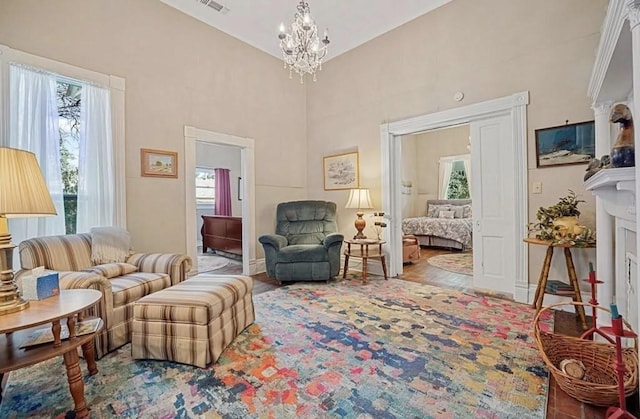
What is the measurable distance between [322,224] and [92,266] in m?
2.93

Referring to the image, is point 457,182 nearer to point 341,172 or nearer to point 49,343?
point 341,172

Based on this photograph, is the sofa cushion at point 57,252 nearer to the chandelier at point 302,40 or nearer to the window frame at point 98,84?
the window frame at point 98,84

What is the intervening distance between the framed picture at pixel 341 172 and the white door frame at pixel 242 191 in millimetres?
1262

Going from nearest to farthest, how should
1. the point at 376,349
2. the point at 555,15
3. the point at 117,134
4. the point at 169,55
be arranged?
the point at 376,349 → the point at 555,15 → the point at 117,134 → the point at 169,55

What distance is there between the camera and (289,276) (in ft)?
13.0

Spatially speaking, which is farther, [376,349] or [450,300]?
[450,300]

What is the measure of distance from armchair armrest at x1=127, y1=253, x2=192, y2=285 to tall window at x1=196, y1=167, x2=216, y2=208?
5.75 metres

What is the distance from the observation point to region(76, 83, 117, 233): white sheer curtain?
3043mm

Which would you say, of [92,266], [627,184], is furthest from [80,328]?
[627,184]

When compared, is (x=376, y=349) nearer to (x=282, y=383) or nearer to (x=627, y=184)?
(x=282, y=383)

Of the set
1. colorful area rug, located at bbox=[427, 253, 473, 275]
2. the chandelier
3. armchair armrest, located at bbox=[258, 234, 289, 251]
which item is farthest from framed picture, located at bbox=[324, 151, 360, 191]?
colorful area rug, located at bbox=[427, 253, 473, 275]

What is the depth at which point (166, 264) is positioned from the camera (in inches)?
109

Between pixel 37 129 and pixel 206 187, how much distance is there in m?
5.76

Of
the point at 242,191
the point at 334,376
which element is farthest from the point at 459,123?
the point at 334,376
